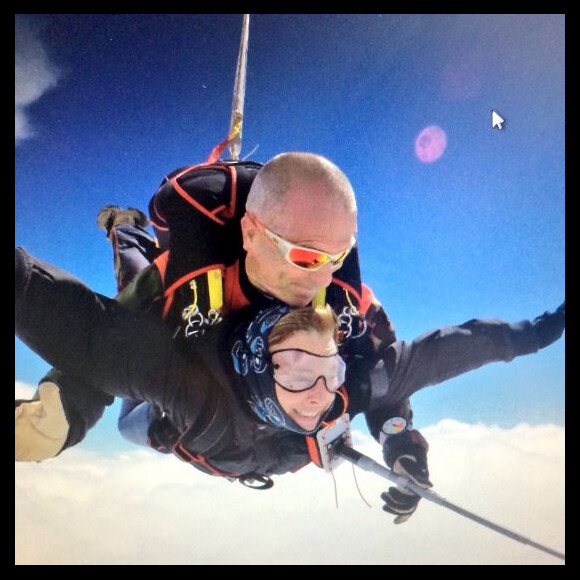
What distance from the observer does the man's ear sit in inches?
77.4

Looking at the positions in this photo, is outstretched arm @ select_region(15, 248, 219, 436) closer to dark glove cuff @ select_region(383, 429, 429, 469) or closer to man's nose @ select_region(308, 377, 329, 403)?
man's nose @ select_region(308, 377, 329, 403)

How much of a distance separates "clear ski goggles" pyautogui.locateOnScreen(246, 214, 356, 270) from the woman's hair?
21cm

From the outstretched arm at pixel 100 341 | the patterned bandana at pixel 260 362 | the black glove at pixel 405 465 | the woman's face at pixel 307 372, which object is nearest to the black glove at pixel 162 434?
the outstretched arm at pixel 100 341

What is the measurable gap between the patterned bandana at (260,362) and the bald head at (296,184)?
0.43 metres

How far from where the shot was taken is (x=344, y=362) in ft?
7.09

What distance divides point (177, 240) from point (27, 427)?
913mm

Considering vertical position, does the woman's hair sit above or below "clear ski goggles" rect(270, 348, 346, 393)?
above

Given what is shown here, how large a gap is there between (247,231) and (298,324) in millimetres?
450

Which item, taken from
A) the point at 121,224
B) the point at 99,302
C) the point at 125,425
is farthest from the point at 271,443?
the point at 121,224

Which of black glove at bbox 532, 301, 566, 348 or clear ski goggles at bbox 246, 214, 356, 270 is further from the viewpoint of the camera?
black glove at bbox 532, 301, 566, 348

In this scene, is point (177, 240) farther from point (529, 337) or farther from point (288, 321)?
point (529, 337)

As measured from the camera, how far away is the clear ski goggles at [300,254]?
1.88 meters

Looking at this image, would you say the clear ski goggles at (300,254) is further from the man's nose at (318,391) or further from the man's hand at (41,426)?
the man's hand at (41,426)

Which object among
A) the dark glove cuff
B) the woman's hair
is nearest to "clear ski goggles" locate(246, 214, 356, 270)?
the woman's hair
